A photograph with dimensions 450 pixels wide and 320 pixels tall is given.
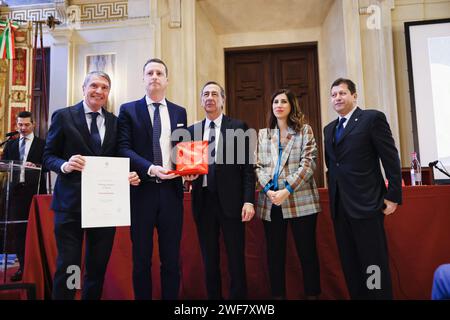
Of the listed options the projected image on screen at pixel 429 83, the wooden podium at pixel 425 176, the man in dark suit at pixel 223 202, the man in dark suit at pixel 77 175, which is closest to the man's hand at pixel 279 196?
the man in dark suit at pixel 223 202

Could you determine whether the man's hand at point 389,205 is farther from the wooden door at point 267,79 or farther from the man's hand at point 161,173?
the wooden door at point 267,79

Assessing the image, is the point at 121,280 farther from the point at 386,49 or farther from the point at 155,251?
the point at 386,49

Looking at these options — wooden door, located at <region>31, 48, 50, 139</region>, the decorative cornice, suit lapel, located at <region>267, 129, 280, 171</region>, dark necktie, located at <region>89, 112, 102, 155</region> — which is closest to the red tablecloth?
suit lapel, located at <region>267, 129, 280, 171</region>

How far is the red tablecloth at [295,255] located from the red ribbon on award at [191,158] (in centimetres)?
75

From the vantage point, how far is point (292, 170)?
238 centimetres

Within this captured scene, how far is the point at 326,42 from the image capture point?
17.8ft

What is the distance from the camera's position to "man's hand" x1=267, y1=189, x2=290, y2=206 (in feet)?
7.39

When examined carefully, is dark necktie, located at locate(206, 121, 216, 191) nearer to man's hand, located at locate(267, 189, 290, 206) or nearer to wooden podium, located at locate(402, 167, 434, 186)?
man's hand, located at locate(267, 189, 290, 206)

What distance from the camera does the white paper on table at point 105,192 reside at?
193 centimetres

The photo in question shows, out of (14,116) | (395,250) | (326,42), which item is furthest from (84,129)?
(326,42)

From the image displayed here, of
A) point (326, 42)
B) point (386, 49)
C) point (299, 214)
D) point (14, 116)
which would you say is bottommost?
point (299, 214)

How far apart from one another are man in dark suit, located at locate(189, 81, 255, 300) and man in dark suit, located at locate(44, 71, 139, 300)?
450 millimetres
